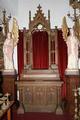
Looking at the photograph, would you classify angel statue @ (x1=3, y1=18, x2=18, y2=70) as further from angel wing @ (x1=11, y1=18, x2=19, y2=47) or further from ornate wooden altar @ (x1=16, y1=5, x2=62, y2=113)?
ornate wooden altar @ (x1=16, y1=5, x2=62, y2=113)

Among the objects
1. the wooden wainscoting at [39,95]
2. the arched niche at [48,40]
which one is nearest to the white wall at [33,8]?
the arched niche at [48,40]

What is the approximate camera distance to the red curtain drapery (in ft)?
28.1

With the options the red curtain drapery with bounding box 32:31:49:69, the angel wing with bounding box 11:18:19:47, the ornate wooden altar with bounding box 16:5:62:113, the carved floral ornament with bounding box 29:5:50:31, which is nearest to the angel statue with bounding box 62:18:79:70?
the ornate wooden altar with bounding box 16:5:62:113

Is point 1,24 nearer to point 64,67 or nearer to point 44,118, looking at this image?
point 64,67

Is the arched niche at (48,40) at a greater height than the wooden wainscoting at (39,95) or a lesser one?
greater

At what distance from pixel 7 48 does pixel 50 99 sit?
181cm

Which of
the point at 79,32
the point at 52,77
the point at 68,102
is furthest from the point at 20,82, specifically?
the point at 79,32

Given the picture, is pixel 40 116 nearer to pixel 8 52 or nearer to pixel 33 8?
pixel 8 52

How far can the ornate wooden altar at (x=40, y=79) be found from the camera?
7930 mm

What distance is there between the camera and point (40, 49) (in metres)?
8.59

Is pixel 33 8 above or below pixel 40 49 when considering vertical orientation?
above

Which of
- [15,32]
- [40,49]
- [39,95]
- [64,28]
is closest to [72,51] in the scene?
[64,28]

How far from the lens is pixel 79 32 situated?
27.6 feet

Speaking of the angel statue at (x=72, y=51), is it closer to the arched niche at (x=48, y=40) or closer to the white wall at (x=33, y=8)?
the arched niche at (x=48, y=40)
